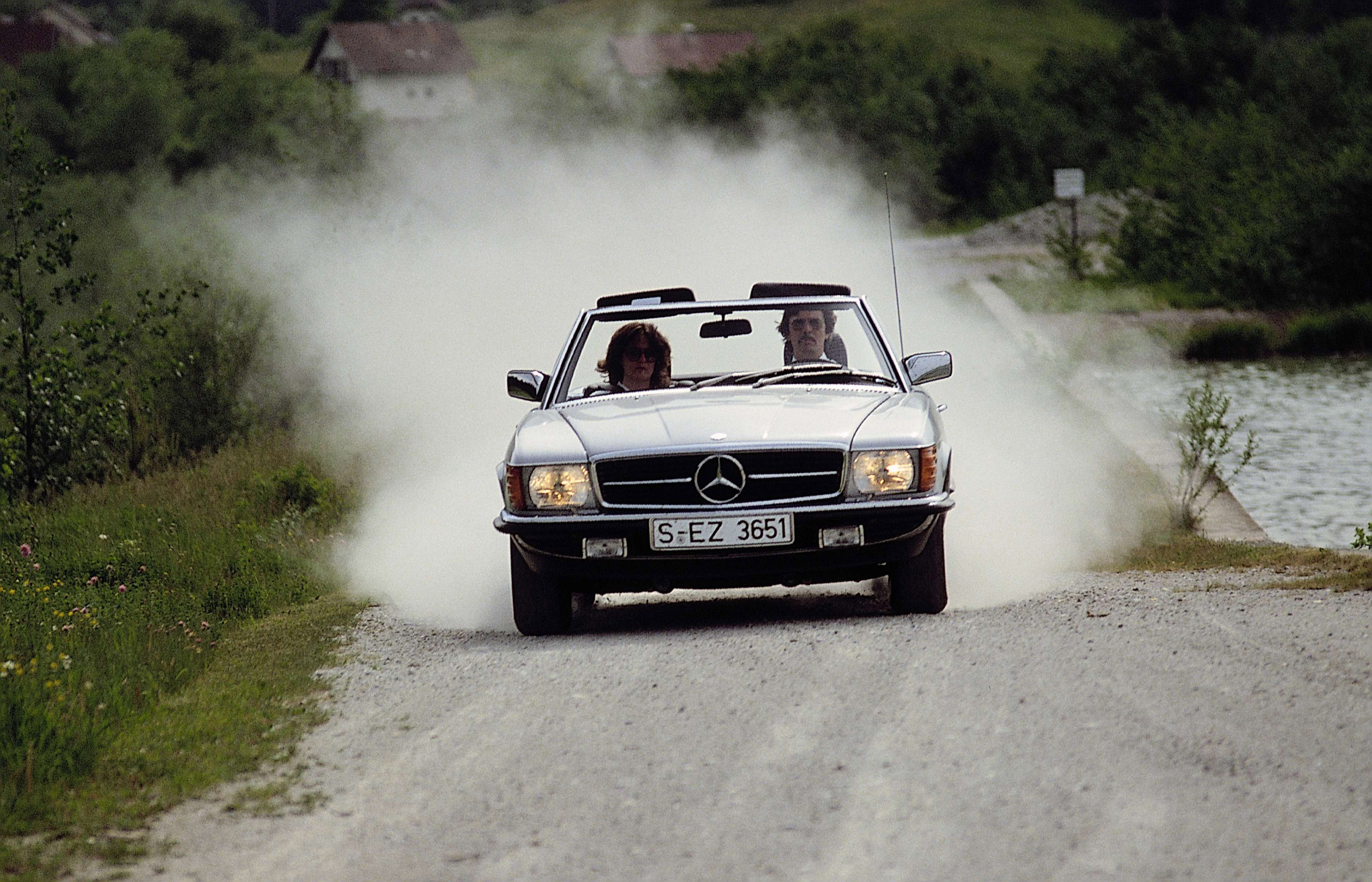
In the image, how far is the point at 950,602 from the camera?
8.77 metres

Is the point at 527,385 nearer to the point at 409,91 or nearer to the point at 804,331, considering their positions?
the point at 804,331

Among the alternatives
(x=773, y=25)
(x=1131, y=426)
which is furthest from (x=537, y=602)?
(x=773, y=25)

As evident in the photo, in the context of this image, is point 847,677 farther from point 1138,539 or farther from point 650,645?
point 1138,539

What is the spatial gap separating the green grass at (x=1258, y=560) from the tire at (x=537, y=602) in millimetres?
3621

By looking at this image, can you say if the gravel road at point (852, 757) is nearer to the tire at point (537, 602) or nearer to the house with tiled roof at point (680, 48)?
the tire at point (537, 602)

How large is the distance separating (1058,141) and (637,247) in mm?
38727

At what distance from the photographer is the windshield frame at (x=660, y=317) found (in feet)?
29.2

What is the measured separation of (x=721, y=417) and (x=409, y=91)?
115 m

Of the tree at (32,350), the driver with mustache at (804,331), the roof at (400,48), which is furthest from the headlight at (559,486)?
the roof at (400,48)

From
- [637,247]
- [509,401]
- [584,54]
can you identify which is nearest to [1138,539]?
[509,401]

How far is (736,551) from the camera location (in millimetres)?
7434

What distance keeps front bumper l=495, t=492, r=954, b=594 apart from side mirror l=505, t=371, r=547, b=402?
4.29 feet

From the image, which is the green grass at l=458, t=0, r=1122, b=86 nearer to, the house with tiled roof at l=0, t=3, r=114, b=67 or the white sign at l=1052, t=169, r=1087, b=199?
the house with tiled roof at l=0, t=3, r=114, b=67

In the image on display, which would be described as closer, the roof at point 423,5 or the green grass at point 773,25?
the green grass at point 773,25
